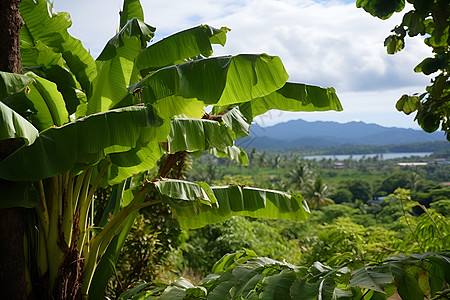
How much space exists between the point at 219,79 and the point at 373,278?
1278 millimetres

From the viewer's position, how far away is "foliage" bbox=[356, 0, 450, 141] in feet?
5.16

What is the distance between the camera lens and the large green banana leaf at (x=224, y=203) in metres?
2.38

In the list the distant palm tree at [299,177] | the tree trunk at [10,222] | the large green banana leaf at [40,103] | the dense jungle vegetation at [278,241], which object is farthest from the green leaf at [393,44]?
the distant palm tree at [299,177]

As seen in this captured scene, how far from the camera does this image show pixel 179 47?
2.67 m

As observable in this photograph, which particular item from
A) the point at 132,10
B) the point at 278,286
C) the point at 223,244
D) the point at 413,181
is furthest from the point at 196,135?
the point at 413,181

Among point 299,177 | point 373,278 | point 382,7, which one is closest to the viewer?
point 373,278

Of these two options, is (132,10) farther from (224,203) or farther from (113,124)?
(224,203)

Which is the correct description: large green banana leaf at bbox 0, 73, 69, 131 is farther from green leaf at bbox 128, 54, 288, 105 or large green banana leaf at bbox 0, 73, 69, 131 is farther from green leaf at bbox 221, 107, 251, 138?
green leaf at bbox 221, 107, 251, 138

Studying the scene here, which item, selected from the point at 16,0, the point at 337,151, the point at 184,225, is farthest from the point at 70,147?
the point at 337,151

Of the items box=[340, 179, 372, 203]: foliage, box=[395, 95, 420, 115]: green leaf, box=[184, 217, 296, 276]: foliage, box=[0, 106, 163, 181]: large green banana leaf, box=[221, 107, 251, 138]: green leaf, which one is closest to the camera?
box=[0, 106, 163, 181]: large green banana leaf

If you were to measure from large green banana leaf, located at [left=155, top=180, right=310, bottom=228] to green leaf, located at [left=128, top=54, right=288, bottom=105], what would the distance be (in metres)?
0.55

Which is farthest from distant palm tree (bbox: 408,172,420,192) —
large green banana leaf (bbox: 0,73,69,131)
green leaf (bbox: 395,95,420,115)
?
large green banana leaf (bbox: 0,73,69,131)

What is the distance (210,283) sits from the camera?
5.70 feet

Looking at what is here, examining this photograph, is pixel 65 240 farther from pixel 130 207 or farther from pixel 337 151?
pixel 337 151
